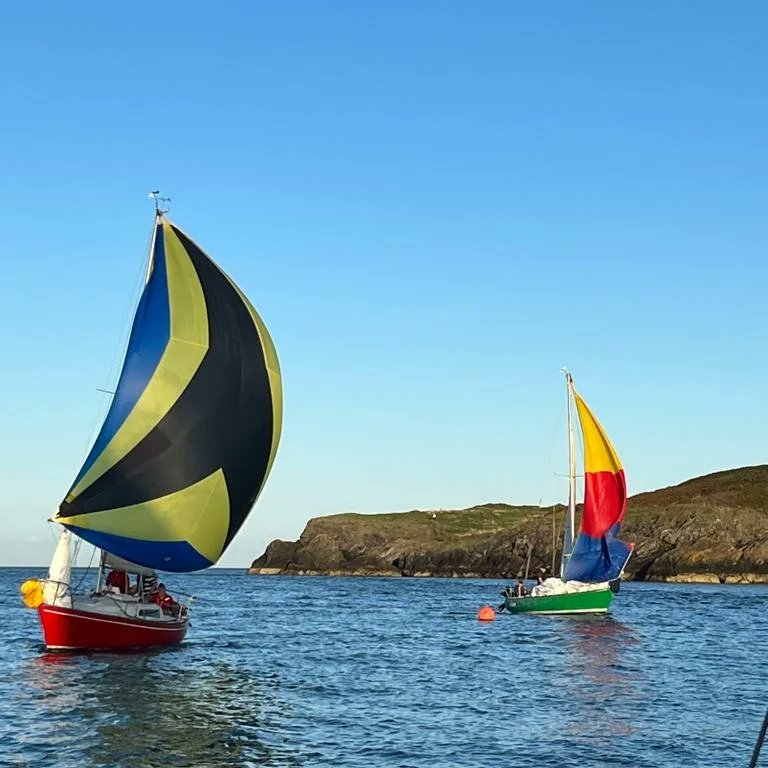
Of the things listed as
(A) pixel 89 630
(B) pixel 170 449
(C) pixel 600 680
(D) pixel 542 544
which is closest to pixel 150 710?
(B) pixel 170 449

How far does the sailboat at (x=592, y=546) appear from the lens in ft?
220

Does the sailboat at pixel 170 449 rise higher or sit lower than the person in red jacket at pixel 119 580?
higher

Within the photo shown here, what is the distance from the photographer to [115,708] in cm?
2823

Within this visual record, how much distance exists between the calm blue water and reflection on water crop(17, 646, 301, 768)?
A: 65mm

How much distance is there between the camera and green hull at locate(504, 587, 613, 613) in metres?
66.4

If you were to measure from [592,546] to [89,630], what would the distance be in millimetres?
38016

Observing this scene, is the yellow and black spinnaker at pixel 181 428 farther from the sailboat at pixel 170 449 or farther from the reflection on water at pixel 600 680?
the reflection on water at pixel 600 680

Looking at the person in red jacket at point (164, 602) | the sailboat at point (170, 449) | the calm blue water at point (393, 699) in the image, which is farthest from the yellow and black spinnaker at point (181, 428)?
the person in red jacket at point (164, 602)

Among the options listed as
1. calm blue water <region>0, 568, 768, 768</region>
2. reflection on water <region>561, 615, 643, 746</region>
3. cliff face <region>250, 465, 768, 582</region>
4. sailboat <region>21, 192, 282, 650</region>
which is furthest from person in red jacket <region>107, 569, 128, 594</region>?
cliff face <region>250, 465, 768, 582</region>

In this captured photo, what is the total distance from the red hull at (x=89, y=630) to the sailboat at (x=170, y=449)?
5 cm

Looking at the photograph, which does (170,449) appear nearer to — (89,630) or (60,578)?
(60,578)

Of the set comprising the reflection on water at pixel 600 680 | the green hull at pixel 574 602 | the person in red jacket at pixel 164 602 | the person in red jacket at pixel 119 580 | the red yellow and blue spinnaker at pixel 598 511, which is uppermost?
the red yellow and blue spinnaker at pixel 598 511

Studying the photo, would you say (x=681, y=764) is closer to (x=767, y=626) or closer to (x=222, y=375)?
(x=222, y=375)

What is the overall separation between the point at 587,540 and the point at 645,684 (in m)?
32.8
